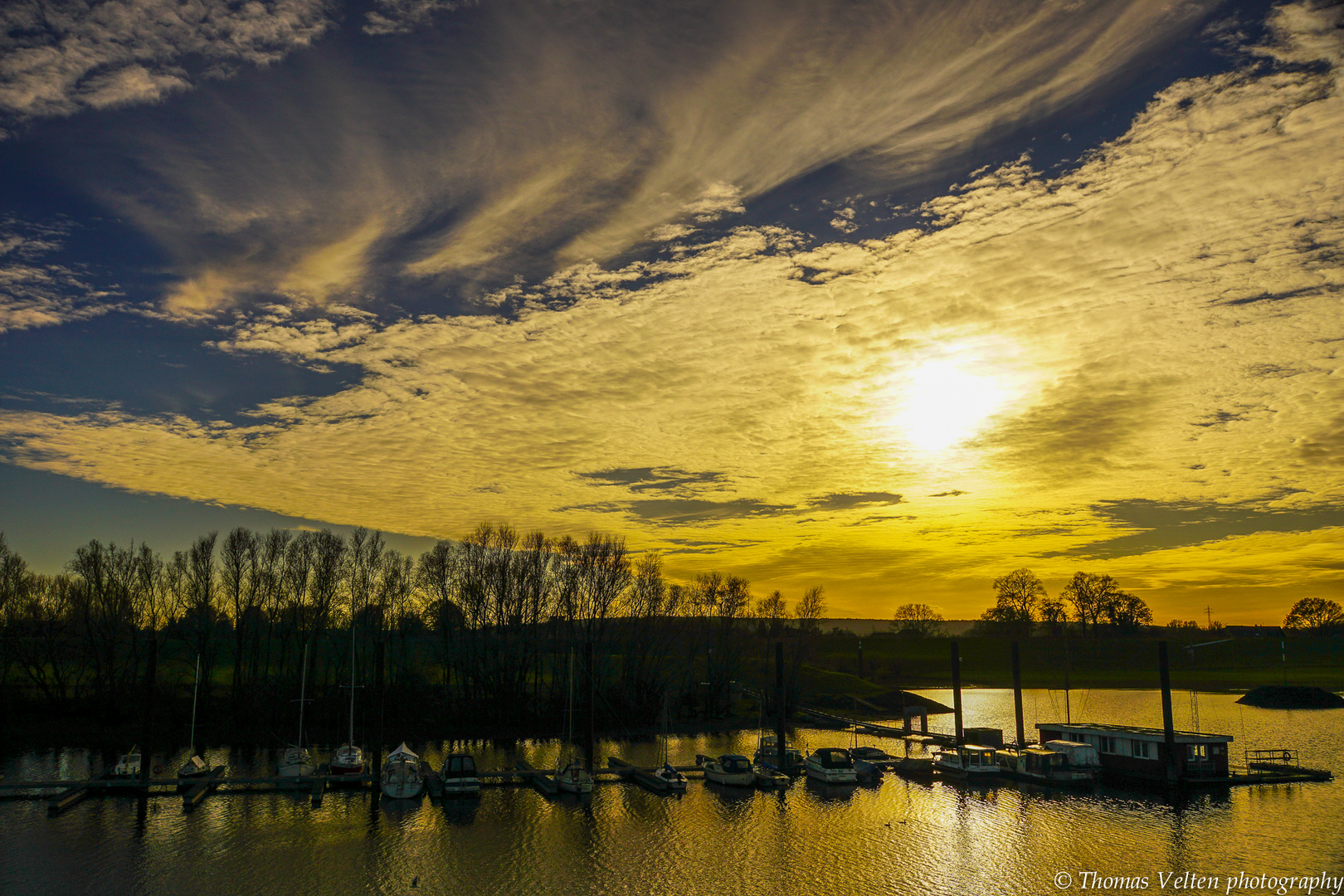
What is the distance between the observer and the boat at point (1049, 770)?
5881 centimetres

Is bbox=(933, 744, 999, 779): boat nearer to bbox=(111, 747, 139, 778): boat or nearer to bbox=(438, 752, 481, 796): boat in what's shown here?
bbox=(438, 752, 481, 796): boat

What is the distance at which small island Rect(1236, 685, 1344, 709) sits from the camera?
106 m

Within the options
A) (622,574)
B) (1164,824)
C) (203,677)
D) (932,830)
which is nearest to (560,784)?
(932,830)

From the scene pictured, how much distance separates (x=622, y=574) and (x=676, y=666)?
14713mm

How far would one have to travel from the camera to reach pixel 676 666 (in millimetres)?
110312

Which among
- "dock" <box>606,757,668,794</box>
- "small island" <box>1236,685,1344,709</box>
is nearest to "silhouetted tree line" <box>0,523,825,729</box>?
"dock" <box>606,757,668,794</box>

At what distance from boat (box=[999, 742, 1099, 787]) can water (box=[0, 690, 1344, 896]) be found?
5.02 ft

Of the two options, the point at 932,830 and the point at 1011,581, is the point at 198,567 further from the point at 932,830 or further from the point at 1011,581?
the point at 1011,581

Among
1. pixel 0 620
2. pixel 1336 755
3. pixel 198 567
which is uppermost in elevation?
pixel 198 567

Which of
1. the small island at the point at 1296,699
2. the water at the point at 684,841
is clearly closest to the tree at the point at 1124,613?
the small island at the point at 1296,699

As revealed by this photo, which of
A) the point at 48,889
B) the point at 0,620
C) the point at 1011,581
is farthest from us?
the point at 1011,581

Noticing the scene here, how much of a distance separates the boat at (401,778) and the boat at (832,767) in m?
29.0

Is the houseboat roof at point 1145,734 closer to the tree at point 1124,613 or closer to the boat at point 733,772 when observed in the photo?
the boat at point 733,772

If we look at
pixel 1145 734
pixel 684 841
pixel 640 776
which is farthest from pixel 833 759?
pixel 1145 734
